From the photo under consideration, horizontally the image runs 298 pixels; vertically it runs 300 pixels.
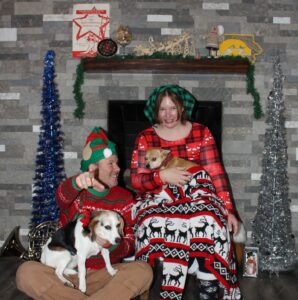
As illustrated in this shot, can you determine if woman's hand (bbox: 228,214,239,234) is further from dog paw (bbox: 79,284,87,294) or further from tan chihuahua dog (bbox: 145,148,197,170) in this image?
dog paw (bbox: 79,284,87,294)

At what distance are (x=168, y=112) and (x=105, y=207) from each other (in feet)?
2.15

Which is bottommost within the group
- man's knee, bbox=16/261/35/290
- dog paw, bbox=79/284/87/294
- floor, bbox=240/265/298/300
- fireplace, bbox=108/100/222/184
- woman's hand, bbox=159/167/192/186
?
floor, bbox=240/265/298/300

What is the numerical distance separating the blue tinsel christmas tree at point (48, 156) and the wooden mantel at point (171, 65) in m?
0.38

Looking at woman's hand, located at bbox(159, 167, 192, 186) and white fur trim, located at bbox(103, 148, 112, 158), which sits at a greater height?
white fur trim, located at bbox(103, 148, 112, 158)

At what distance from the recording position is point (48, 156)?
133 inches

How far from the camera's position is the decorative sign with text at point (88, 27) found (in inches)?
143

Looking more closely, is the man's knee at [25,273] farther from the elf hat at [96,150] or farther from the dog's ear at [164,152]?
the dog's ear at [164,152]

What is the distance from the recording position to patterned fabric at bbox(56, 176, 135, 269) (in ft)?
6.56

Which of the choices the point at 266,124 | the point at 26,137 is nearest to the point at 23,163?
the point at 26,137

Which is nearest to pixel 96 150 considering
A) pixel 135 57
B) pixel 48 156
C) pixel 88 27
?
pixel 48 156

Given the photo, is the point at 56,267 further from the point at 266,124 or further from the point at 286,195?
the point at 266,124

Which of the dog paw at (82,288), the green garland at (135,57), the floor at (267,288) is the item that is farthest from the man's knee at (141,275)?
the green garland at (135,57)

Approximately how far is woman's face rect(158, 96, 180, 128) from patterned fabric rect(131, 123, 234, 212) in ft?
0.36

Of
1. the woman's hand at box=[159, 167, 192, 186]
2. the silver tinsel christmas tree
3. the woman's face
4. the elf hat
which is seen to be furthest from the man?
the silver tinsel christmas tree
